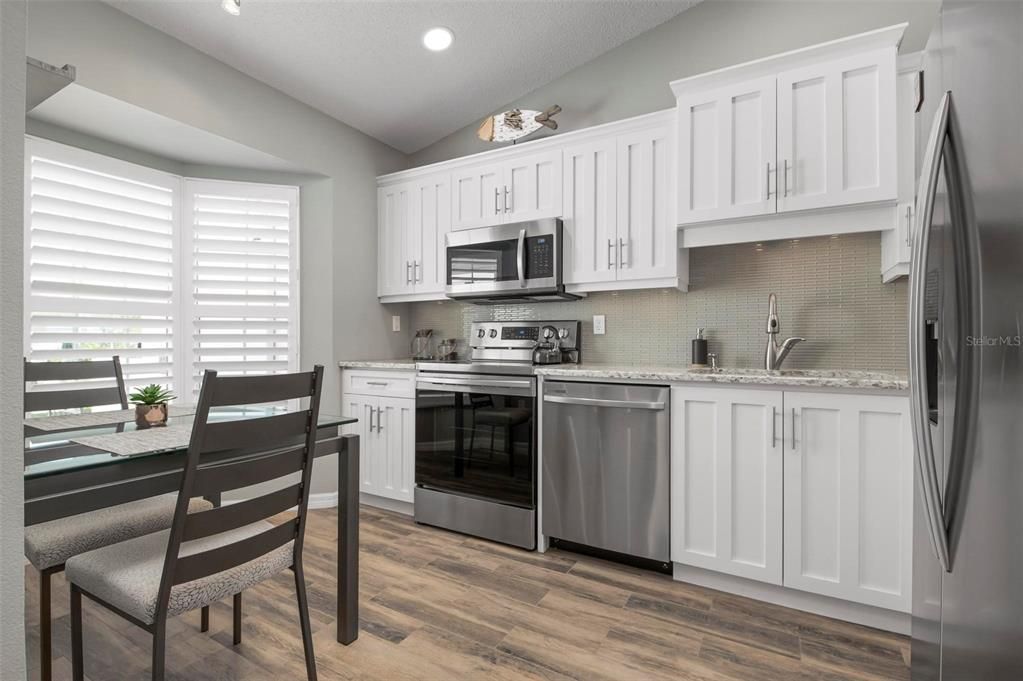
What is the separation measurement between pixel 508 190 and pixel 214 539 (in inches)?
94.3

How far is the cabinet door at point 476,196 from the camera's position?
317 cm

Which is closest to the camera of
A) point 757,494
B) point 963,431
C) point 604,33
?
point 963,431

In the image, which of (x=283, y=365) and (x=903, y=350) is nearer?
(x=903, y=350)

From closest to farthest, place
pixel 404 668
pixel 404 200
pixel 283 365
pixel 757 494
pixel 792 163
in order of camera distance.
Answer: pixel 404 668
pixel 757 494
pixel 792 163
pixel 283 365
pixel 404 200

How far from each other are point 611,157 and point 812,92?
3.17ft

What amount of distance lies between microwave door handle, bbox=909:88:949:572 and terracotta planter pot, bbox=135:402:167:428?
2041 mm

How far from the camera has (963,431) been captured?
2.89ft

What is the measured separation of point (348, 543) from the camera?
185 cm

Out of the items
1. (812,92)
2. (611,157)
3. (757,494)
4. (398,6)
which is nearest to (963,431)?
(757,494)

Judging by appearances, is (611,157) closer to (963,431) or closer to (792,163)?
(792,163)

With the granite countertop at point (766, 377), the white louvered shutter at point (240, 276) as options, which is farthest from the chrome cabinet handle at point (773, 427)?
the white louvered shutter at point (240, 276)

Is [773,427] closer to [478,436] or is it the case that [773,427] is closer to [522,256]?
[478,436]

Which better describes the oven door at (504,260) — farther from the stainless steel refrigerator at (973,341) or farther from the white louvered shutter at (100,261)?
the stainless steel refrigerator at (973,341)

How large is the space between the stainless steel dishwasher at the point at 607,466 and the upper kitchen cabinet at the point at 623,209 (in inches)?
27.2
